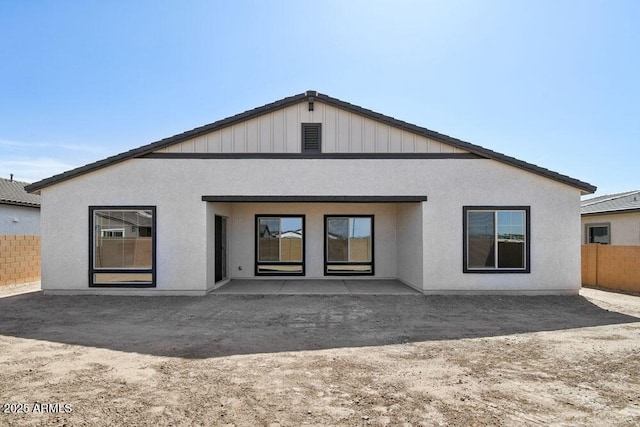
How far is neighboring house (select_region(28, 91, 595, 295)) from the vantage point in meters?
11.2

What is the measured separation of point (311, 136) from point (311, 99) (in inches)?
41.1

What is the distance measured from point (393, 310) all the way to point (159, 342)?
517 centimetres

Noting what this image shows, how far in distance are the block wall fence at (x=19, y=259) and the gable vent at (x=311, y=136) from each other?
1085 centimetres

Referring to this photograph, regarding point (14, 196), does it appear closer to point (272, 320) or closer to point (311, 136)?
point (311, 136)

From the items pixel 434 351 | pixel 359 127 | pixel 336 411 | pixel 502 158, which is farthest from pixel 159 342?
pixel 502 158

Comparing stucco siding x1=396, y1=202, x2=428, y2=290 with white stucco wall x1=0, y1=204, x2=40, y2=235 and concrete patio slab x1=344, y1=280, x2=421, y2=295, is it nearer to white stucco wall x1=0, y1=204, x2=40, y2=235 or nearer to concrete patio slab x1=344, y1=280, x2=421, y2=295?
concrete patio slab x1=344, y1=280, x2=421, y2=295

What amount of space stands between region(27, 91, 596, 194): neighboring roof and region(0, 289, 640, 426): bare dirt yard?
3570 millimetres

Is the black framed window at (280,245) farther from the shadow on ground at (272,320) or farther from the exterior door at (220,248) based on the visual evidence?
the shadow on ground at (272,320)

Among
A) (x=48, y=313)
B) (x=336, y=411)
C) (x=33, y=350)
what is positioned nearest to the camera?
(x=336, y=411)

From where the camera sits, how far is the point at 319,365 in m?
5.59

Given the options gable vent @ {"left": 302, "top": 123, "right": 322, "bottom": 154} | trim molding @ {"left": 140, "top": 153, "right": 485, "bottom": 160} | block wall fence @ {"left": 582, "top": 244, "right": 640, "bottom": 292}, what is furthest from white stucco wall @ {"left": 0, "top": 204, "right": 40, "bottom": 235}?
block wall fence @ {"left": 582, "top": 244, "right": 640, "bottom": 292}

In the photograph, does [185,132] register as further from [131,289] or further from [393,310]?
[393,310]

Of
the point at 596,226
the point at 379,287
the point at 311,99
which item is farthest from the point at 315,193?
the point at 596,226

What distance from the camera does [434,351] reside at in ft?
20.6
